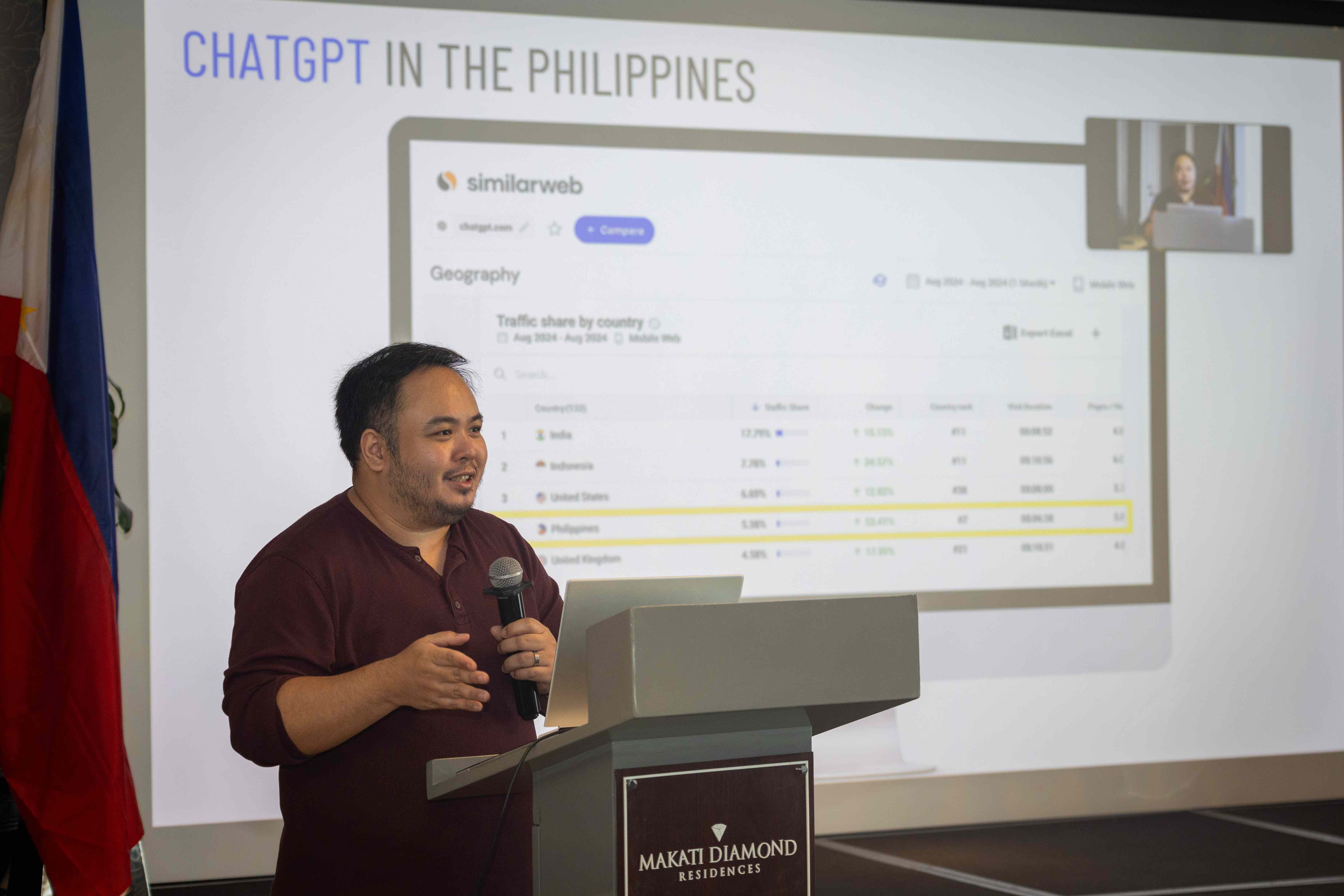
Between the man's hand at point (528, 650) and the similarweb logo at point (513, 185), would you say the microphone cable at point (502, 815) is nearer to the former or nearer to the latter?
the man's hand at point (528, 650)

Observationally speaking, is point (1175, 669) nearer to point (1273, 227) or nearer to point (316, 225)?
point (1273, 227)

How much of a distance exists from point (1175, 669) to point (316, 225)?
10.4 feet

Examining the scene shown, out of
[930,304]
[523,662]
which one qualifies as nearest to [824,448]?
[930,304]

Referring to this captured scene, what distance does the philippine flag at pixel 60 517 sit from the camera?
6.93ft

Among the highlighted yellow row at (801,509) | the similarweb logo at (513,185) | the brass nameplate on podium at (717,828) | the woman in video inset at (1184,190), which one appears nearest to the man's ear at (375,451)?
the brass nameplate on podium at (717,828)

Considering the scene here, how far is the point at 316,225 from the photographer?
3309mm

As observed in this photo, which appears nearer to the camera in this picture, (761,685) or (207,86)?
(761,685)

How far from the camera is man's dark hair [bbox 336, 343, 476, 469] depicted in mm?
1843

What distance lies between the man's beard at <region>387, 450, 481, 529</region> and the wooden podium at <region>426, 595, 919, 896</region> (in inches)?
20.0

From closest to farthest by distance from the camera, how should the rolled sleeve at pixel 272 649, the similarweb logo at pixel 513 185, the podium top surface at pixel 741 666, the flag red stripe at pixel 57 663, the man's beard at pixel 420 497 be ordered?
1. the podium top surface at pixel 741 666
2. the rolled sleeve at pixel 272 649
3. the man's beard at pixel 420 497
4. the flag red stripe at pixel 57 663
5. the similarweb logo at pixel 513 185

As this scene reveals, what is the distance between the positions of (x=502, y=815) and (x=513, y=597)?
1.13 ft

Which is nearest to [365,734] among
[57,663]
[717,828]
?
[717,828]

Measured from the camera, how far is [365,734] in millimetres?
1732

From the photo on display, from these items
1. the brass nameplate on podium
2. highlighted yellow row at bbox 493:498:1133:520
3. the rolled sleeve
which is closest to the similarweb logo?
highlighted yellow row at bbox 493:498:1133:520
